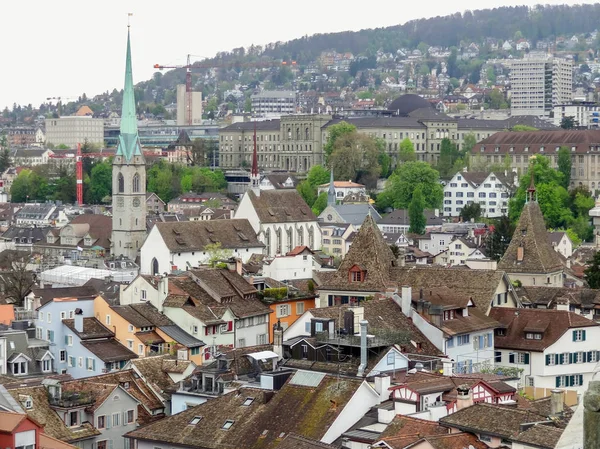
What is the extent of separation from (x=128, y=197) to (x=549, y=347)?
70363 mm

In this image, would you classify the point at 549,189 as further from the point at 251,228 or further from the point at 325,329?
the point at 325,329

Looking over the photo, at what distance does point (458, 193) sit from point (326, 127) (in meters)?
48.1

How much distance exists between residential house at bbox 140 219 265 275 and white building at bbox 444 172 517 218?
185 ft

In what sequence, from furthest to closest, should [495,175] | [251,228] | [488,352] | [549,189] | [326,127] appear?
1. [326,127]
2. [495,175]
3. [549,189]
4. [251,228]
5. [488,352]

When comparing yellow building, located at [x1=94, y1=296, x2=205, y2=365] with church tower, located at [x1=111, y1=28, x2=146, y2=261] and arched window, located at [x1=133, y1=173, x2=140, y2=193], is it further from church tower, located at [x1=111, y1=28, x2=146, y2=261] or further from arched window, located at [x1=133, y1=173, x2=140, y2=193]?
arched window, located at [x1=133, y1=173, x2=140, y2=193]

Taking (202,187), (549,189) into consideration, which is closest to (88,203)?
(202,187)

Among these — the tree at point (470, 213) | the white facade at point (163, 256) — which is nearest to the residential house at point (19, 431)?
the white facade at point (163, 256)

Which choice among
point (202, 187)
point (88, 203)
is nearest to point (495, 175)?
point (202, 187)

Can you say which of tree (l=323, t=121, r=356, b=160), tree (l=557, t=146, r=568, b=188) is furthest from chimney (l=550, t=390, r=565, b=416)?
tree (l=323, t=121, r=356, b=160)

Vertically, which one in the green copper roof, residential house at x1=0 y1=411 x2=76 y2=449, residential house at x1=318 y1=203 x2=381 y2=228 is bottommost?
residential house at x1=318 y1=203 x2=381 y2=228

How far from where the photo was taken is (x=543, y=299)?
2183 inches

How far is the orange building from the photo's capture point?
55125 millimetres

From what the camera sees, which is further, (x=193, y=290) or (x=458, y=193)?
(x=458, y=193)

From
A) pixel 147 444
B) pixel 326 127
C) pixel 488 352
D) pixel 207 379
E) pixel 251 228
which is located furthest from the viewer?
pixel 326 127
